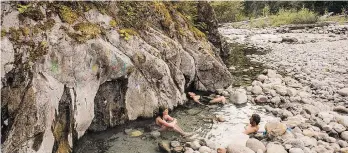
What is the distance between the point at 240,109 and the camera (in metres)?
11.2

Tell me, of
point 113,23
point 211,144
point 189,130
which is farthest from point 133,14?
point 211,144

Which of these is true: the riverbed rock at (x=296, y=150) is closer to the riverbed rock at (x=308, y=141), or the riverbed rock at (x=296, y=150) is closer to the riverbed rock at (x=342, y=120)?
the riverbed rock at (x=308, y=141)

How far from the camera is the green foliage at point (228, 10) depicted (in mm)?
47812

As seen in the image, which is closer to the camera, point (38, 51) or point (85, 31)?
point (38, 51)

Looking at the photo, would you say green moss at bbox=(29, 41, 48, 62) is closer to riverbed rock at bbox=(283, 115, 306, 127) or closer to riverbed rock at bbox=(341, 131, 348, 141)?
riverbed rock at bbox=(283, 115, 306, 127)

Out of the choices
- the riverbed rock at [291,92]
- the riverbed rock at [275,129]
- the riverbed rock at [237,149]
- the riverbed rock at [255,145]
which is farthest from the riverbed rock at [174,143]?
the riverbed rock at [291,92]

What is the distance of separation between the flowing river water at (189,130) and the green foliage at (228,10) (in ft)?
126

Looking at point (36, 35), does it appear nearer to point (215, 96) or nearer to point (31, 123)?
point (31, 123)

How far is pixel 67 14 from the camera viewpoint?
27.1 ft

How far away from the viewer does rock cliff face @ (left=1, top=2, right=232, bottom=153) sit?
636 cm

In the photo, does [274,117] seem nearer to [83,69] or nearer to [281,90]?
[281,90]

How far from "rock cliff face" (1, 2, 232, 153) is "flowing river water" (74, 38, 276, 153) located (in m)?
0.32

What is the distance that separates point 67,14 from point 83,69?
164cm

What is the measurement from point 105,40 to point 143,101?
2.31 metres
